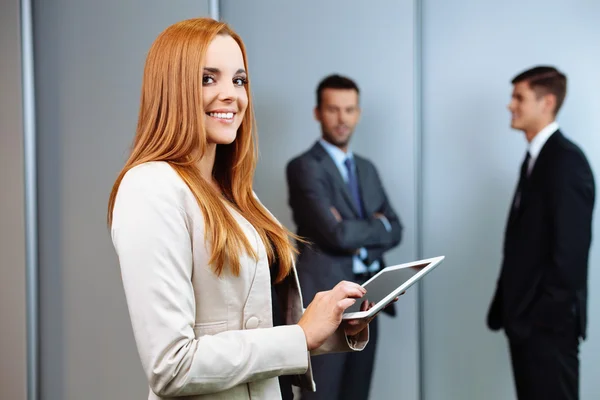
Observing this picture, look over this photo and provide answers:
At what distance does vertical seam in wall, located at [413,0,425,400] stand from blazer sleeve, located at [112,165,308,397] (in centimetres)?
162

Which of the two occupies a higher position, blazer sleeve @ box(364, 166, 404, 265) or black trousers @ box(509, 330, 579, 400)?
blazer sleeve @ box(364, 166, 404, 265)

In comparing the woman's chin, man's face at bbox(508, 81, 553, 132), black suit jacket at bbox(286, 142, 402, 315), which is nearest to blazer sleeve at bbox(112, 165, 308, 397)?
the woman's chin

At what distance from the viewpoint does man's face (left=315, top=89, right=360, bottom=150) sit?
112 inches

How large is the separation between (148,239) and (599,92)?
78.2 inches

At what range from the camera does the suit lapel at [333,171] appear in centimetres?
281

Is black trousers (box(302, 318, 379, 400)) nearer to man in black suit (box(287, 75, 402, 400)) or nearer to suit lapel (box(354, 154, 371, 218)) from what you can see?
man in black suit (box(287, 75, 402, 400))

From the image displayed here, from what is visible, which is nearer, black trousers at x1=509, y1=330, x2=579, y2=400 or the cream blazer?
the cream blazer

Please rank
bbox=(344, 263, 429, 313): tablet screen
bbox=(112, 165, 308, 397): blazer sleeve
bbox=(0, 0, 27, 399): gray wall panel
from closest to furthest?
bbox=(112, 165, 308, 397): blazer sleeve < bbox=(344, 263, 429, 313): tablet screen < bbox=(0, 0, 27, 399): gray wall panel

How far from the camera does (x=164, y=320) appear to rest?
121cm

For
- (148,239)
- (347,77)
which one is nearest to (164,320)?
(148,239)

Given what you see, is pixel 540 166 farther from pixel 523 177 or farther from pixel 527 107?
pixel 527 107

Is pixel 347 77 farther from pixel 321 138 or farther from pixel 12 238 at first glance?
pixel 12 238

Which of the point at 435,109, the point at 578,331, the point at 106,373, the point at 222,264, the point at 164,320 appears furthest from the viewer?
the point at 106,373

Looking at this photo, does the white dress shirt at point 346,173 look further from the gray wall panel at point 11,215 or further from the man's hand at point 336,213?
the gray wall panel at point 11,215
